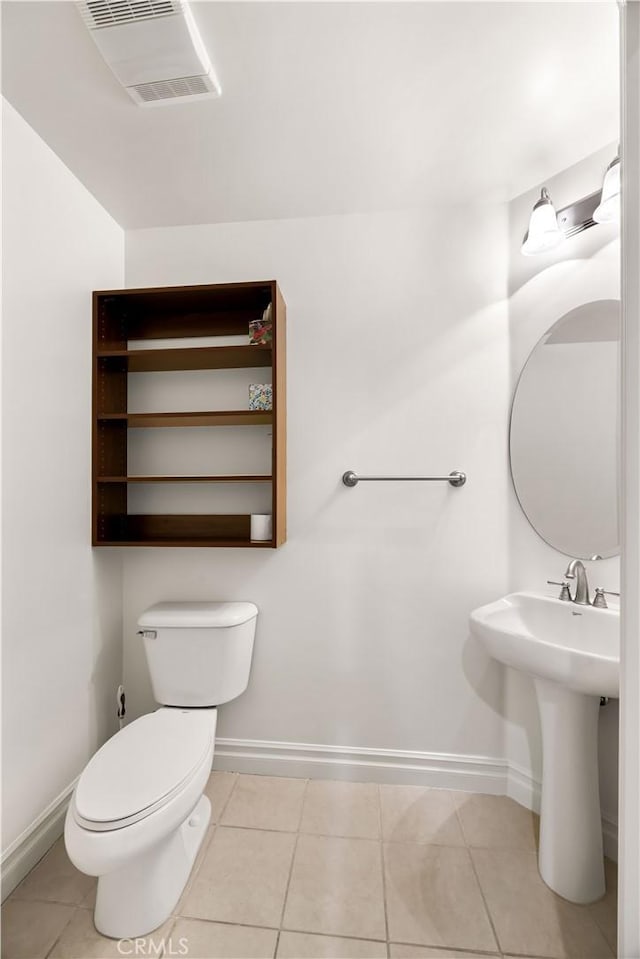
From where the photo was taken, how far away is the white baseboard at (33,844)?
56.1 inches

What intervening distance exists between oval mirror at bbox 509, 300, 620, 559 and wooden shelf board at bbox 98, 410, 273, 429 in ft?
3.29

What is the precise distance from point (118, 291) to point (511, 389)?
5.18 feet

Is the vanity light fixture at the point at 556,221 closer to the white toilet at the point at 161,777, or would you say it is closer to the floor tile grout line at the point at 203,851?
the white toilet at the point at 161,777

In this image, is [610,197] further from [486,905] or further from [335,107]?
[486,905]

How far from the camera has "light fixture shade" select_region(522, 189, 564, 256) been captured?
1.63 metres

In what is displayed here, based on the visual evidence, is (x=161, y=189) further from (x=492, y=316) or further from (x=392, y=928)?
(x=392, y=928)

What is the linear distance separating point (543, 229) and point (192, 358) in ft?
4.46

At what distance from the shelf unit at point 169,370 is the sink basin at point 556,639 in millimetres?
849

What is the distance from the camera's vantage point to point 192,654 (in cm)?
183

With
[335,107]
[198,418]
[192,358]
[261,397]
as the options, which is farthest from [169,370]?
[335,107]

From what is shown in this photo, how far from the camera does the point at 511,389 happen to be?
1.90 metres

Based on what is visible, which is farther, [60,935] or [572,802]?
[572,802]

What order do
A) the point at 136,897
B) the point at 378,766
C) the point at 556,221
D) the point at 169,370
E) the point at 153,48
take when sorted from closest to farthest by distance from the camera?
the point at 153,48, the point at 136,897, the point at 556,221, the point at 378,766, the point at 169,370

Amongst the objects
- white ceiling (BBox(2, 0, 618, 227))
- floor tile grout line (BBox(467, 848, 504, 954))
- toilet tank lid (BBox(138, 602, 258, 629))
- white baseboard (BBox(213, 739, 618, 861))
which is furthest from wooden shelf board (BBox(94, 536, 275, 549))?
white ceiling (BBox(2, 0, 618, 227))
